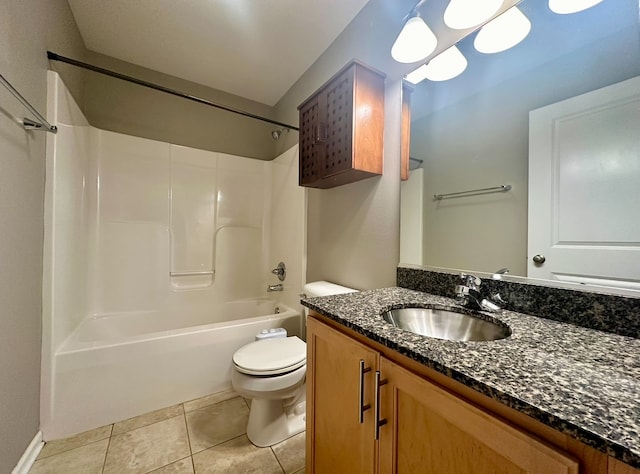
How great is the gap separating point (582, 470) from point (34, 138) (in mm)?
2147

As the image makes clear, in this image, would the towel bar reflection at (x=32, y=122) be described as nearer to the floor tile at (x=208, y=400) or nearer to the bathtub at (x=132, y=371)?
the bathtub at (x=132, y=371)

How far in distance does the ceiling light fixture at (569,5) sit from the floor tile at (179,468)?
7.59 ft

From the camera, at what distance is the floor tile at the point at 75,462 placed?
1110 millimetres

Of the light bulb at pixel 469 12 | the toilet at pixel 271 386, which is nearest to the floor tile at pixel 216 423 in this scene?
the toilet at pixel 271 386

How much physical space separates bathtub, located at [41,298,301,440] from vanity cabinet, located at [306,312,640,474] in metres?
0.97

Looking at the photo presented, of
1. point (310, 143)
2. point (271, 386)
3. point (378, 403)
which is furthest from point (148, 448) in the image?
point (310, 143)

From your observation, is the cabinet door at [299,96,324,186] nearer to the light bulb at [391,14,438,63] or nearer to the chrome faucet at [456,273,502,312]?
the light bulb at [391,14,438,63]

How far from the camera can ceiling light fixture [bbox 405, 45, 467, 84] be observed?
1.11 meters

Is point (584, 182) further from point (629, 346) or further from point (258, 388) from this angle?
point (258, 388)

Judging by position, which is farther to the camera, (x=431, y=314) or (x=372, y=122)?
(x=372, y=122)

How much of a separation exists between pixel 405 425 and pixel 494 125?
113 centimetres

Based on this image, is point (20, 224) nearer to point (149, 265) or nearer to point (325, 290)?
point (149, 265)

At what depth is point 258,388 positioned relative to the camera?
47.3 inches

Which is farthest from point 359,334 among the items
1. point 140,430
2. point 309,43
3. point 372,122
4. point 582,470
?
point 309,43
